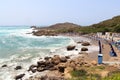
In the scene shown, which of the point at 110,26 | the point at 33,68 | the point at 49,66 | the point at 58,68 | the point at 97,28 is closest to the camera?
the point at 58,68

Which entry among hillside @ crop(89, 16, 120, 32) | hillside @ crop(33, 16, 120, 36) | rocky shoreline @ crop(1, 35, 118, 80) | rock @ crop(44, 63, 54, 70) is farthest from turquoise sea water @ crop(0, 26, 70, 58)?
hillside @ crop(33, 16, 120, 36)

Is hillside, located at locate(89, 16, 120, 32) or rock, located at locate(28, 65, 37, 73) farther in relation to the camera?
hillside, located at locate(89, 16, 120, 32)

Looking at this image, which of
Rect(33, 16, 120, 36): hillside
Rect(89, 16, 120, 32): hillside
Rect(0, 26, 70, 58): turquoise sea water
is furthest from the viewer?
Rect(33, 16, 120, 36): hillside

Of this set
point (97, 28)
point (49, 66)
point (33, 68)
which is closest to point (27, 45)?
point (33, 68)

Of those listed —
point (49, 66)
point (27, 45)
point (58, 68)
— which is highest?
point (58, 68)

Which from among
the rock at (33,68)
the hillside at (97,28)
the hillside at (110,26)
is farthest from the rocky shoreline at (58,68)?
the hillside at (110,26)

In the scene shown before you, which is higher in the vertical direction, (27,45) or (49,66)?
(49,66)

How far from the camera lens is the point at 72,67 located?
22.8m

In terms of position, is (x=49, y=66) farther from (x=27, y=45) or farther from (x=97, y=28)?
(x=97, y=28)

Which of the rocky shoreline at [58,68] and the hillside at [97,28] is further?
the hillside at [97,28]

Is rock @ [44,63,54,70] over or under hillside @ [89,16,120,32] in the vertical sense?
under

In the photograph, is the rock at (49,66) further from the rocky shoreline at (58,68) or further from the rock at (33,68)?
the rock at (33,68)

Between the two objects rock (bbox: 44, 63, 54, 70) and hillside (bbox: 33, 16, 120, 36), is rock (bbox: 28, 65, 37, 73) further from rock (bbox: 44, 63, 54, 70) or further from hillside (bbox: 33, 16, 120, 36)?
hillside (bbox: 33, 16, 120, 36)

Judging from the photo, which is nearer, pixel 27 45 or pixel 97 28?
pixel 27 45
